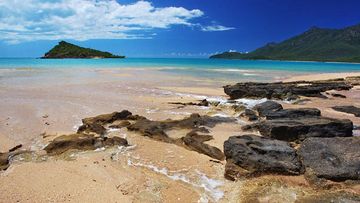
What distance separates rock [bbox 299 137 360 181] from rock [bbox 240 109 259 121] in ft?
18.2

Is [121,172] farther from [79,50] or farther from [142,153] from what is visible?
[79,50]

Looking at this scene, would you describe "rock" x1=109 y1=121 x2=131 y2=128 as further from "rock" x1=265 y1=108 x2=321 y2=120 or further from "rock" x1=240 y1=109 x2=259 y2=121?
"rock" x1=265 y1=108 x2=321 y2=120

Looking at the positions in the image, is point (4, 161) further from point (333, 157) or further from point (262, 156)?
point (333, 157)

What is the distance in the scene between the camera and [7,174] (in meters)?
8.13

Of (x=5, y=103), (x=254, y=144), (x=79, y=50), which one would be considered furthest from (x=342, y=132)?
(x=79, y=50)

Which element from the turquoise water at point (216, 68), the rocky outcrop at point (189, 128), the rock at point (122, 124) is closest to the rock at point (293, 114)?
the rocky outcrop at point (189, 128)

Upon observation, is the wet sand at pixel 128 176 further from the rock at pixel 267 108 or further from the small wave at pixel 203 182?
the rock at pixel 267 108

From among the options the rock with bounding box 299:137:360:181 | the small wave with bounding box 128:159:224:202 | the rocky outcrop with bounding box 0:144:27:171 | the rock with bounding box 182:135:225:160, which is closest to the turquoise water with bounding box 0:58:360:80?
the rock with bounding box 182:135:225:160

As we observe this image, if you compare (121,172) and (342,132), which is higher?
(342,132)

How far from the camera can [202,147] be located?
994 centimetres

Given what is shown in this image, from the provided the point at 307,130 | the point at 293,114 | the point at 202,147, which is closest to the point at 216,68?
the point at 293,114

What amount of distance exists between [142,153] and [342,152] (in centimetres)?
519

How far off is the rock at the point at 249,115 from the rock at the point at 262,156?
17.2ft

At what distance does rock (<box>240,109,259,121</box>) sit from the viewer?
14365 mm
